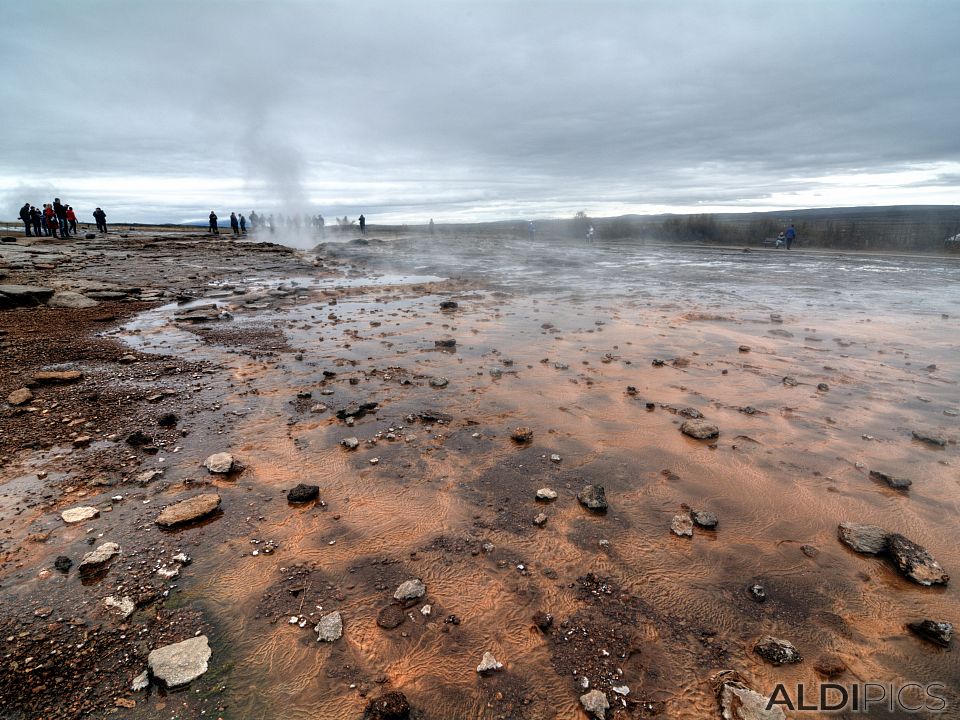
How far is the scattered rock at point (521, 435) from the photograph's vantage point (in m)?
4.77

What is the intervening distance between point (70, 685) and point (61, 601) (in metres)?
0.68

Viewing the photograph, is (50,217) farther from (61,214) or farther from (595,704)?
(595,704)

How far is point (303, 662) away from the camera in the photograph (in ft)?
7.80

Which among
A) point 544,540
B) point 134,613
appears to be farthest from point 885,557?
point 134,613

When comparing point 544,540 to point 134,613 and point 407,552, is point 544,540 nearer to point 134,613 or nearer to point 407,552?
point 407,552

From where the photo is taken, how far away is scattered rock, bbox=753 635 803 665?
2434 mm

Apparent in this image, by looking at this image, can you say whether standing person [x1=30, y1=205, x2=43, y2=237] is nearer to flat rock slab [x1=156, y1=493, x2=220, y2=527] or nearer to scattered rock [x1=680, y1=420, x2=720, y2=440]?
flat rock slab [x1=156, y1=493, x2=220, y2=527]

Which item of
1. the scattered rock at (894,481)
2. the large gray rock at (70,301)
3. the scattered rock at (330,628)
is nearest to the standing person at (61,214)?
the large gray rock at (70,301)

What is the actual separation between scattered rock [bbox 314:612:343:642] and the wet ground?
62mm

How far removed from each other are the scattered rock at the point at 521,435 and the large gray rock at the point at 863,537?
8.95 feet

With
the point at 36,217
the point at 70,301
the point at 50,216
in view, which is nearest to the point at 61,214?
the point at 50,216

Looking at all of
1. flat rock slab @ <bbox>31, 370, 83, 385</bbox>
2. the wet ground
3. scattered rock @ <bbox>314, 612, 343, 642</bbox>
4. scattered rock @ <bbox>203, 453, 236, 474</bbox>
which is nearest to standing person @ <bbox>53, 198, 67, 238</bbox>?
the wet ground

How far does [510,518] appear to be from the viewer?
11.6ft

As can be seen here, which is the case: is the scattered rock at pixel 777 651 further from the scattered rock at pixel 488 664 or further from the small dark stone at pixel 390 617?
the small dark stone at pixel 390 617
